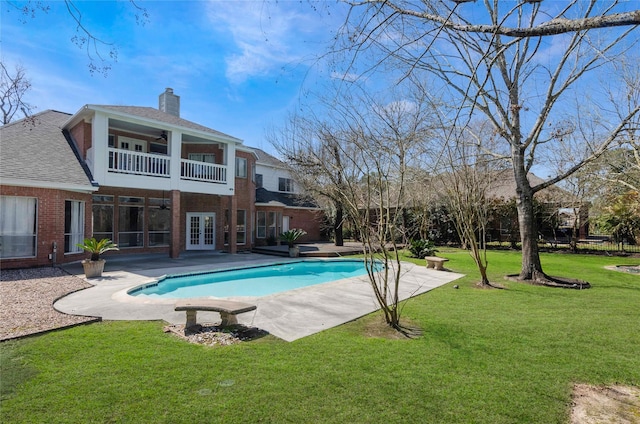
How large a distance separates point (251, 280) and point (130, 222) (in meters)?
8.79

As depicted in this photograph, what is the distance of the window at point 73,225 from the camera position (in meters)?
13.9

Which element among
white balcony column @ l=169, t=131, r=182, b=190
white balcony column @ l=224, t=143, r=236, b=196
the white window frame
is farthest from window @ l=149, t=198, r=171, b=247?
the white window frame

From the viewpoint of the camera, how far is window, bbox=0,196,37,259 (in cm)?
1170

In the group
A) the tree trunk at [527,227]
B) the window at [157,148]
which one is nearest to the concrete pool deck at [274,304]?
the tree trunk at [527,227]

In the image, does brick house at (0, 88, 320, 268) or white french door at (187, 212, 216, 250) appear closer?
brick house at (0, 88, 320, 268)

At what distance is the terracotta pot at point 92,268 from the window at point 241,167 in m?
10.5

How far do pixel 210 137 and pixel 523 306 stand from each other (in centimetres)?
1515

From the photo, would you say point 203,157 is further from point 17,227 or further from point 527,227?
point 527,227

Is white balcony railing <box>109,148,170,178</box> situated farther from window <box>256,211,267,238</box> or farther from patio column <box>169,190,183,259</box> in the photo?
window <box>256,211,267,238</box>

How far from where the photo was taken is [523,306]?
8078 millimetres

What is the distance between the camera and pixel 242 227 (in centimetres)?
2120

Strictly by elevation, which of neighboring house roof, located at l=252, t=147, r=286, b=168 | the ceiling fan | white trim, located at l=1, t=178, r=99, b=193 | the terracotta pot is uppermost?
neighboring house roof, located at l=252, t=147, r=286, b=168

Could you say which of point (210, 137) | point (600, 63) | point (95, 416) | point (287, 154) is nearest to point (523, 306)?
point (600, 63)

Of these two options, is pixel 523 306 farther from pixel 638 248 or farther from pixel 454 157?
pixel 638 248
